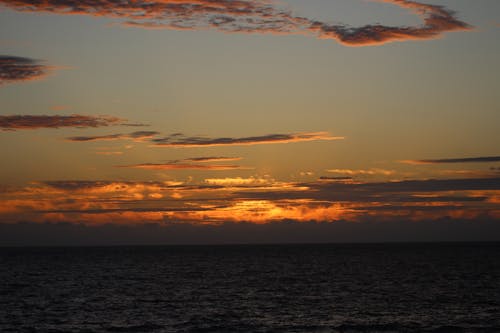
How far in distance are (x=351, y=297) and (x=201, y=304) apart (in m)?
16.7

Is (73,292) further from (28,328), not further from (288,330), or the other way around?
(288,330)

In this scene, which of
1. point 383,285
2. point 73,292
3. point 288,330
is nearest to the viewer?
point 288,330

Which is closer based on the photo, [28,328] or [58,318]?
[28,328]

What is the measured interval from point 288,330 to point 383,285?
132ft

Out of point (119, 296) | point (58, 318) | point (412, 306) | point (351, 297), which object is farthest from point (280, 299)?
point (58, 318)

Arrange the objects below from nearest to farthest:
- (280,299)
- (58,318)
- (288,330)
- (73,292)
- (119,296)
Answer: (288,330) → (58,318) → (280,299) → (119,296) → (73,292)

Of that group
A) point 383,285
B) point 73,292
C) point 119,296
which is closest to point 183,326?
point 119,296

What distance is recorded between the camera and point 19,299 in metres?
71.2

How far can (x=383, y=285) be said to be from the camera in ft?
282

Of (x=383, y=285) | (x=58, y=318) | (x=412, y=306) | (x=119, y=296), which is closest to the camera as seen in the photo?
(x=58, y=318)

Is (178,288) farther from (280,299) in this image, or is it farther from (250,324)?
(250,324)

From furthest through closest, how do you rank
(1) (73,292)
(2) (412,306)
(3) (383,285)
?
→ (3) (383,285), (1) (73,292), (2) (412,306)

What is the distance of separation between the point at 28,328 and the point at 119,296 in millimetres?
23389

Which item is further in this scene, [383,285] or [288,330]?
[383,285]
